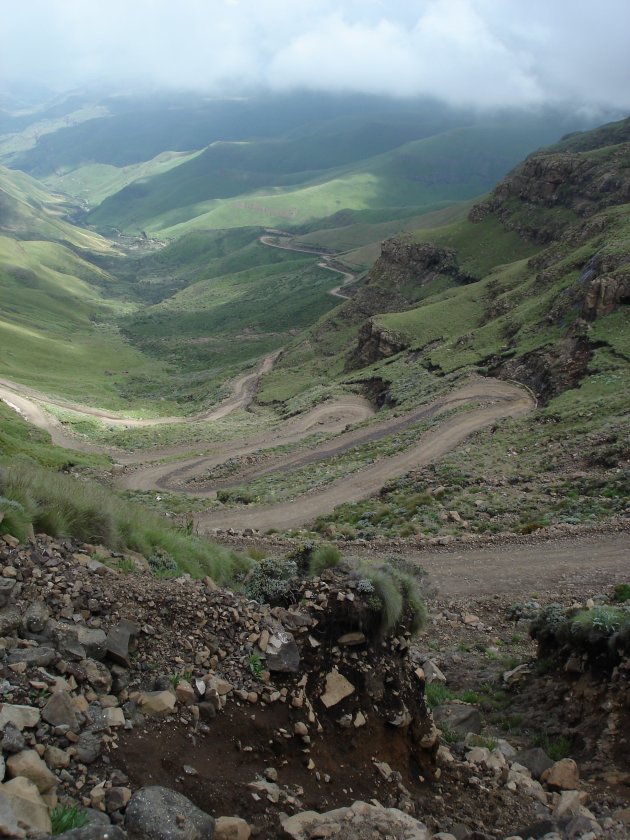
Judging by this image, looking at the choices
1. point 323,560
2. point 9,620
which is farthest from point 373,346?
point 9,620

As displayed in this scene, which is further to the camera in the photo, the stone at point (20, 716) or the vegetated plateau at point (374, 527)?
the vegetated plateau at point (374, 527)

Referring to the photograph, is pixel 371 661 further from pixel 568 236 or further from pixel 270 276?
pixel 270 276

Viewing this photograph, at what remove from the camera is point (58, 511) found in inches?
396

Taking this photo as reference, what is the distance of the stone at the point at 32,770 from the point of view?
502cm

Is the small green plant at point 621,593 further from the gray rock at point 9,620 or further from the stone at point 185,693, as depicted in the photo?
the gray rock at point 9,620

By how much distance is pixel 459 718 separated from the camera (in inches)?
418

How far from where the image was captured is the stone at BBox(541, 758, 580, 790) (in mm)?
8703

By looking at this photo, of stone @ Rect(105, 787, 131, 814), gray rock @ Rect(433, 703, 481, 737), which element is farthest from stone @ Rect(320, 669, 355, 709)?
stone @ Rect(105, 787, 131, 814)

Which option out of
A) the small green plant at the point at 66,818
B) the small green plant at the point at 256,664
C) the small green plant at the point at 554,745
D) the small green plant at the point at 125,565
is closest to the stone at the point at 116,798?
the small green plant at the point at 66,818

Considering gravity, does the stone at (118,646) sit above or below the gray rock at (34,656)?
below

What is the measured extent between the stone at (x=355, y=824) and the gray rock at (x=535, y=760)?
3.33 metres

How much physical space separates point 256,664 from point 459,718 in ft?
15.3

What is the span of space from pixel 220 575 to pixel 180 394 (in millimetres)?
84409

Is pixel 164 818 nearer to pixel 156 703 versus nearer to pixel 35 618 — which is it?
pixel 156 703
